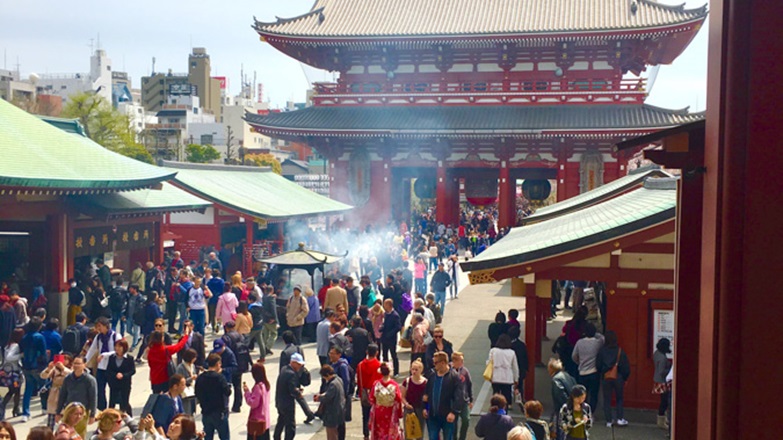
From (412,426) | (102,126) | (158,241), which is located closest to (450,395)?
(412,426)

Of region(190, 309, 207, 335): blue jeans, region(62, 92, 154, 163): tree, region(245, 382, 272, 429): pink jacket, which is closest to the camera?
region(245, 382, 272, 429): pink jacket

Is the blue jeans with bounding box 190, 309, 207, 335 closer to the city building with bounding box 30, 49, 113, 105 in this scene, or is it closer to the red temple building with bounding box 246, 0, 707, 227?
the red temple building with bounding box 246, 0, 707, 227

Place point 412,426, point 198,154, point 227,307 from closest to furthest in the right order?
point 412,426
point 227,307
point 198,154

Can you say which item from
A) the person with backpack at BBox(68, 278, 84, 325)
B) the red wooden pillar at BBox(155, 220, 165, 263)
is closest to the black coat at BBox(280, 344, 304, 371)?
the person with backpack at BBox(68, 278, 84, 325)

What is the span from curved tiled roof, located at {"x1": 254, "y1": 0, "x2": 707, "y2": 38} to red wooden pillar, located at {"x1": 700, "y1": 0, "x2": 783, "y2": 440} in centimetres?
3316

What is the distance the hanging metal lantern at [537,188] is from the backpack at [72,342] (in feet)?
100.0

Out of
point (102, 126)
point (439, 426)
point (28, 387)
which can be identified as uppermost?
point (102, 126)

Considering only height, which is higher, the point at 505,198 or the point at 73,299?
the point at 505,198

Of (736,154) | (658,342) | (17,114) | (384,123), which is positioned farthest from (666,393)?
(384,123)

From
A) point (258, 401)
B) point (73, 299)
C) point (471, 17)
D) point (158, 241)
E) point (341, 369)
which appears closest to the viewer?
point (258, 401)

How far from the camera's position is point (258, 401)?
30.1 feet

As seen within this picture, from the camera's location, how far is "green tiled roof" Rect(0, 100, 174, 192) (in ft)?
50.0

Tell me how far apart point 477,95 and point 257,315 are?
2444 centimetres

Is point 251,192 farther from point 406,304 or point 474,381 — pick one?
point 474,381
